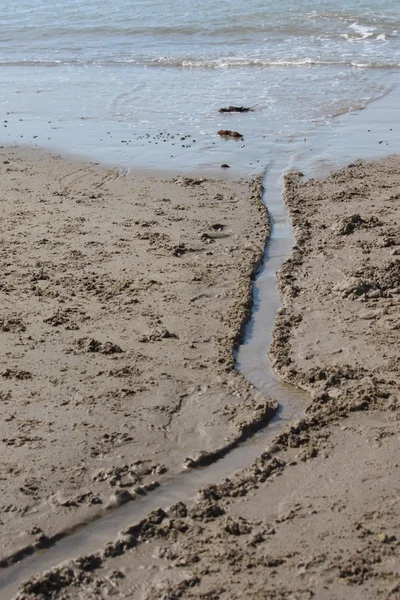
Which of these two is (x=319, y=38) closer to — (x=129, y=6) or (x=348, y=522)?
(x=129, y=6)

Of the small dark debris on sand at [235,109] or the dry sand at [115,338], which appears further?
the small dark debris on sand at [235,109]

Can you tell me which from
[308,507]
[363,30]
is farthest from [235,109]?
[363,30]

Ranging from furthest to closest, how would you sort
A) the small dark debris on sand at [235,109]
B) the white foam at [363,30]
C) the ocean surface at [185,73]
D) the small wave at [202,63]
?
the white foam at [363,30]
the small wave at [202,63]
the small dark debris on sand at [235,109]
the ocean surface at [185,73]

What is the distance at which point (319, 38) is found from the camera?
59.3ft

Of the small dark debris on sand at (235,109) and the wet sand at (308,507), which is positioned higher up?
the small dark debris on sand at (235,109)

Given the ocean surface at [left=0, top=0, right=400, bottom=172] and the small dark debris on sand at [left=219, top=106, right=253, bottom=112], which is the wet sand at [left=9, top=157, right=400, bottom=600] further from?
the small dark debris on sand at [left=219, top=106, right=253, bottom=112]

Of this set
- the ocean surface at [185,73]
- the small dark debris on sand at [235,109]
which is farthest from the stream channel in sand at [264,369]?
the small dark debris on sand at [235,109]

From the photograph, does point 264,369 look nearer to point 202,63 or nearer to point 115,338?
point 115,338

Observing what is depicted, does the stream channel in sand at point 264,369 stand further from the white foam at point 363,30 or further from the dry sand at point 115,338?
the white foam at point 363,30

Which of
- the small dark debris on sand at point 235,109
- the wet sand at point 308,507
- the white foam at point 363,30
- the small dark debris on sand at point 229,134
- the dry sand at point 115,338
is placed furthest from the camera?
the white foam at point 363,30

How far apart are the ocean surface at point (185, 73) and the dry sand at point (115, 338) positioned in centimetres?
165

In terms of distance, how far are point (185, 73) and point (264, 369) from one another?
1091cm

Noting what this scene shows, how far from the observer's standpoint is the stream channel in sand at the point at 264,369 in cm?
354

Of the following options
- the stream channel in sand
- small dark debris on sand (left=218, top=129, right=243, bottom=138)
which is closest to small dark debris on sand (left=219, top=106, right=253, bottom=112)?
small dark debris on sand (left=218, top=129, right=243, bottom=138)
